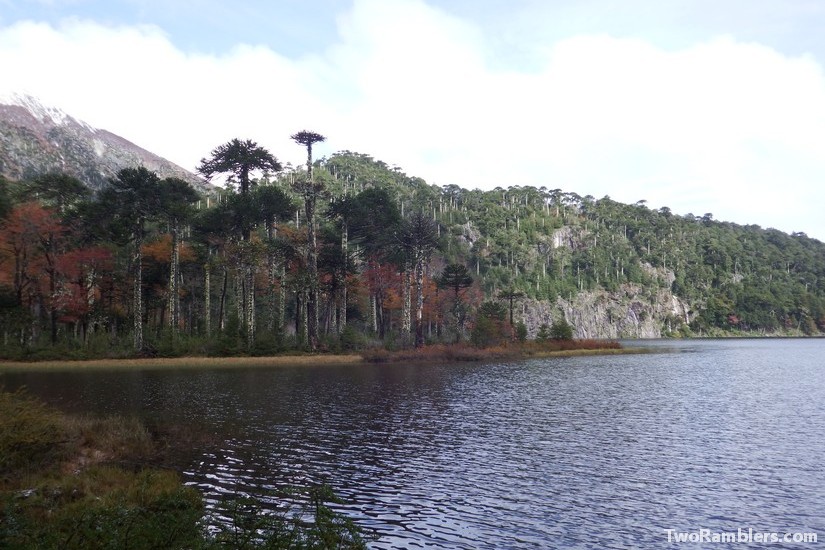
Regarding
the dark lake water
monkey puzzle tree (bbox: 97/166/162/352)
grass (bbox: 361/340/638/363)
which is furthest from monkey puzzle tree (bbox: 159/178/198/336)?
grass (bbox: 361/340/638/363)

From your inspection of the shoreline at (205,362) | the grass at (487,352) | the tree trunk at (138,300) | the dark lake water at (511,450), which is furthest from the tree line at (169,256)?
the dark lake water at (511,450)

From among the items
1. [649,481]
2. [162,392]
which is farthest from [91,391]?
[649,481]

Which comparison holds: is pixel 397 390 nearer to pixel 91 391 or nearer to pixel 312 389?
pixel 312 389

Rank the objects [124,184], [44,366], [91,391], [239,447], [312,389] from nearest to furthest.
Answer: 1. [239,447]
2. [91,391]
3. [312,389]
4. [44,366]
5. [124,184]

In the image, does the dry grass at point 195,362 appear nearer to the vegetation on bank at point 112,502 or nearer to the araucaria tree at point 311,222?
the araucaria tree at point 311,222

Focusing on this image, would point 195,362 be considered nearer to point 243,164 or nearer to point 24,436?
point 243,164

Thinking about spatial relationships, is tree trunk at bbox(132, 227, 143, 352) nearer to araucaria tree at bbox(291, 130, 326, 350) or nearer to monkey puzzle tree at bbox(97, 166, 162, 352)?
monkey puzzle tree at bbox(97, 166, 162, 352)

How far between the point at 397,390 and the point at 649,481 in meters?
25.7

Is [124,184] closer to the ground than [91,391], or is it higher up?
higher up

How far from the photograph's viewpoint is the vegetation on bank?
10.3m

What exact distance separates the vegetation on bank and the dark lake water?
6.74ft

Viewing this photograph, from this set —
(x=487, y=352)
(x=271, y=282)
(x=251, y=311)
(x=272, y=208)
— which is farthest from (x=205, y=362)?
(x=487, y=352)

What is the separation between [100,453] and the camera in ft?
70.3

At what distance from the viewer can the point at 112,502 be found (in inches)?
555
